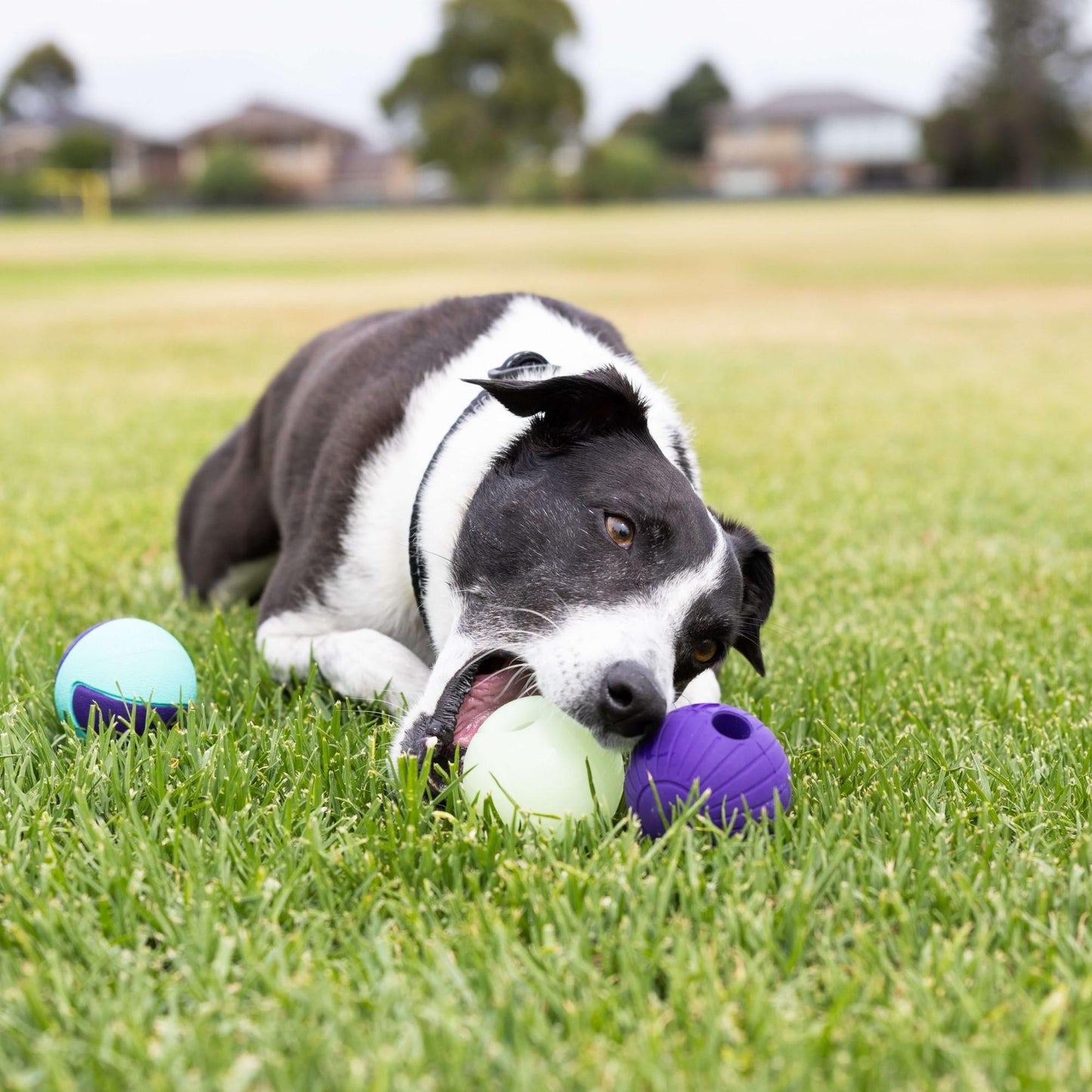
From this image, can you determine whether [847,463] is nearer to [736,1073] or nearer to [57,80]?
[736,1073]

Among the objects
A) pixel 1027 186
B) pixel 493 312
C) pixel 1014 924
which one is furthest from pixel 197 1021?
pixel 1027 186

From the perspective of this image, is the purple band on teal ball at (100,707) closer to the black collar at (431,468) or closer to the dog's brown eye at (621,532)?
the black collar at (431,468)

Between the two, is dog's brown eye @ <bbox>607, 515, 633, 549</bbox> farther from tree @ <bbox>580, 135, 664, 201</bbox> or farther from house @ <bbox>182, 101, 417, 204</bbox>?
house @ <bbox>182, 101, 417, 204</bbox>

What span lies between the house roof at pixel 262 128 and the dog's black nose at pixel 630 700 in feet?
379

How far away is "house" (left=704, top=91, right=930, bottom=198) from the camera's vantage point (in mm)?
112062

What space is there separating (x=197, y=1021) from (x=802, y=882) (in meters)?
1.19

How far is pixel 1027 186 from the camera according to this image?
281 ft

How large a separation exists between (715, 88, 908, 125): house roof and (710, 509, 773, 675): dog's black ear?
119 metres

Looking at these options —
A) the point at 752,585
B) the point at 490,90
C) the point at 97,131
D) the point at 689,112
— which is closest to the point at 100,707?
the point at 752,585

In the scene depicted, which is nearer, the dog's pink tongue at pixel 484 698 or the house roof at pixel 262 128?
the dog's pink tongue at pixel 484 698

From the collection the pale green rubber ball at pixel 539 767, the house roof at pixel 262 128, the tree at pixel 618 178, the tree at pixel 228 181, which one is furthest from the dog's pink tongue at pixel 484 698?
the house roof at pixel 262 128

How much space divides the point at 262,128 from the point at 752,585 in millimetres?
117708

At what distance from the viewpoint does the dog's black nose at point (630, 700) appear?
272 centimetres

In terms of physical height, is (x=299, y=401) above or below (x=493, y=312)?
below
